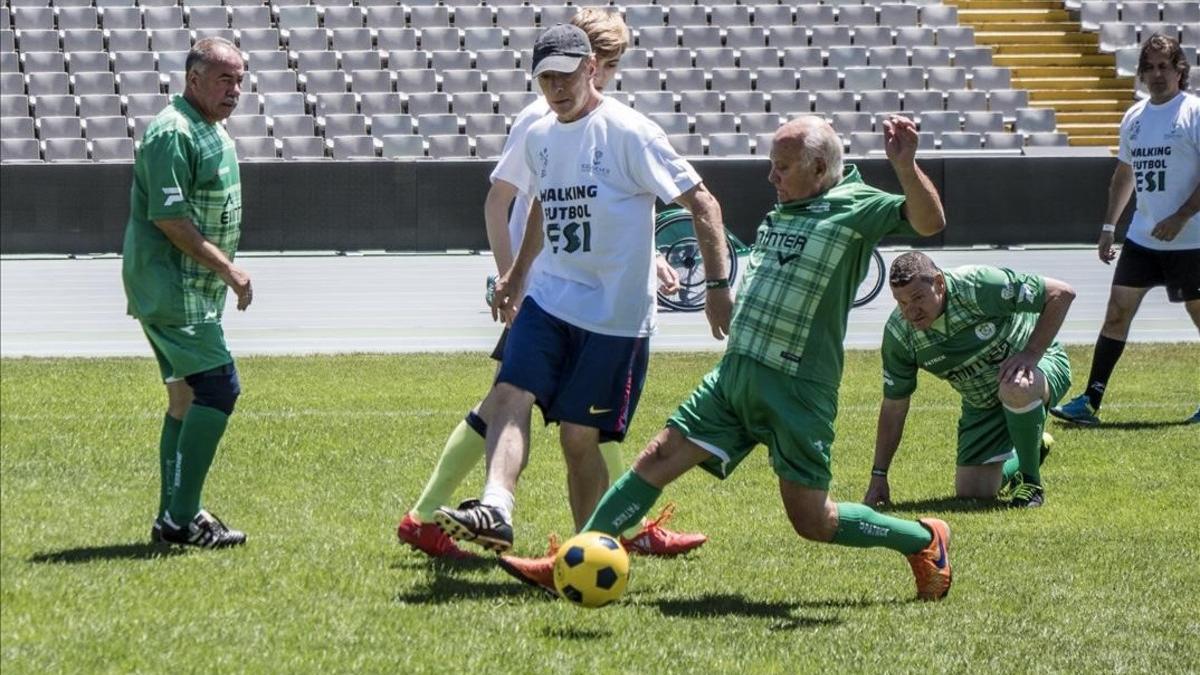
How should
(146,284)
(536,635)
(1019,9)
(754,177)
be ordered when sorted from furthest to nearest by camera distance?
1. (1019,9)
2. (754,177)
3. (146,284)
4. (536,635)

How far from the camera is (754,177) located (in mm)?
25562

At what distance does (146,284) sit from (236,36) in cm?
2281

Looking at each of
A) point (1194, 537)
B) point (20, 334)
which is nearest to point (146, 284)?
point (1194, 537)

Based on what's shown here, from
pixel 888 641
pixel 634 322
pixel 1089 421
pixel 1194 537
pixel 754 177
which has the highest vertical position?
pixel 634 322

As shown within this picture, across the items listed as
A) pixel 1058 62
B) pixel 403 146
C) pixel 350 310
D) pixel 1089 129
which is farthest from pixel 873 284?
pixel 1058 62

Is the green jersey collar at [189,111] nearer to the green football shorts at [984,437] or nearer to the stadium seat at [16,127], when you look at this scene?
the green football shorts at [984,437]

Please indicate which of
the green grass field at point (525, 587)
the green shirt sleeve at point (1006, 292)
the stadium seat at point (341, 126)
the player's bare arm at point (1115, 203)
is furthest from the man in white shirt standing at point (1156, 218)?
the stadium seat at point (341, 126)

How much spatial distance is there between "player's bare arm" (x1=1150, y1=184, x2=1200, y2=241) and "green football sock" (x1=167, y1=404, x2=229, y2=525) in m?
6.02

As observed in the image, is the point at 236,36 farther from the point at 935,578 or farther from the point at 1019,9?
the point at 935,578

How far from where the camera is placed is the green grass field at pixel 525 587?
5.31 meters

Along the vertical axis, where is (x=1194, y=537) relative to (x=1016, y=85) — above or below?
above

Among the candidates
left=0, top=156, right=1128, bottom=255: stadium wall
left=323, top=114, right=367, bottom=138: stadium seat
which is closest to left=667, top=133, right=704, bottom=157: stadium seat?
left=0, top=156, right=1128, bottom=255: stadium wall

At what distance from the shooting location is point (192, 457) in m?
6.88

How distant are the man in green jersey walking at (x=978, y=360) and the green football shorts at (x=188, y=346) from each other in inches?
111
